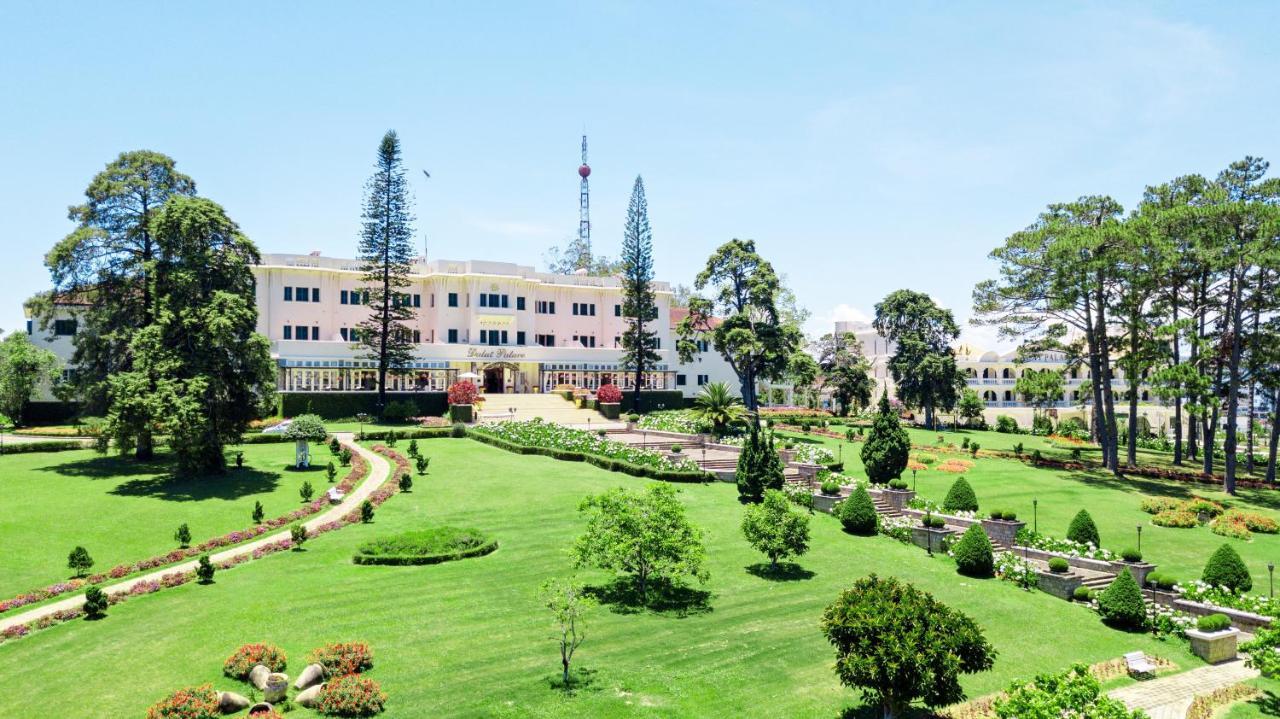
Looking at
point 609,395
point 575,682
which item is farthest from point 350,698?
point 609,395

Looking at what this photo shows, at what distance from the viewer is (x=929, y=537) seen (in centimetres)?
2722

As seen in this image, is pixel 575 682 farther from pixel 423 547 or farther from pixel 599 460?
pixel 599 460

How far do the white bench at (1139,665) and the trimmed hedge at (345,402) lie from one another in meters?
43.1

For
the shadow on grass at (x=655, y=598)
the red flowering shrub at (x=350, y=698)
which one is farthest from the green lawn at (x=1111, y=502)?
the red flowering shrub at (x=350, y=698)

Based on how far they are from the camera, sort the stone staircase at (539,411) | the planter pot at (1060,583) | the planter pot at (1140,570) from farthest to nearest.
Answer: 1. the stone staircase at (539,411)
2. the planter pot at (1140,570)
3. the planter pot at (1060,583)

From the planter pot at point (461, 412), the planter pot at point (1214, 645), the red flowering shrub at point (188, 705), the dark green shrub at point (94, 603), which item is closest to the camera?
the red flowering shrub at point (188, 705)

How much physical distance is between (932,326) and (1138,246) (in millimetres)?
25050

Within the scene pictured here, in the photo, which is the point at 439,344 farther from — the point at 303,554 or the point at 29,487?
the point at 303,554

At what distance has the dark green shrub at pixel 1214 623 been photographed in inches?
774

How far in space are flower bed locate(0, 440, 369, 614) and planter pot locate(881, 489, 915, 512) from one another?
21554 mm

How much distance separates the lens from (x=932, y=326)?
6438 cm

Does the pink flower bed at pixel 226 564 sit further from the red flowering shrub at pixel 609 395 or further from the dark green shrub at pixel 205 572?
the red flowering shrub at pixel 609 395

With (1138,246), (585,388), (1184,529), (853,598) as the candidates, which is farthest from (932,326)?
(853,598)

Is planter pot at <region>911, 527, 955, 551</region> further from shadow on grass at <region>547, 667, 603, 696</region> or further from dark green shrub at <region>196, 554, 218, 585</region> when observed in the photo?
dark green shrub at <region>196, 554, 218, 585</region>
